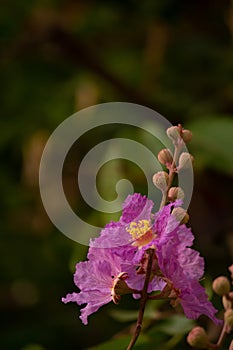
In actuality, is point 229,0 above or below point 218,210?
above

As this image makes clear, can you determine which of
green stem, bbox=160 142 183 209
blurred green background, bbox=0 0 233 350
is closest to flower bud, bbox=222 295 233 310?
green stem, bbox=160 142 183 209

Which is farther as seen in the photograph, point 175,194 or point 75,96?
point 75,96

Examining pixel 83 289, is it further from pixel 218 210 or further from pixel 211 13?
pixel 211 13

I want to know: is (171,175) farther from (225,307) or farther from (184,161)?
(225,307)

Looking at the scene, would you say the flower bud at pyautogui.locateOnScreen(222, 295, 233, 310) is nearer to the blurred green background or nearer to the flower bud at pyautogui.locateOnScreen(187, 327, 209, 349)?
the flower bud at pyautogui.locateOnScreen(187, 327, 209, 349)

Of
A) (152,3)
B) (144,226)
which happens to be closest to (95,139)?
(152,3)

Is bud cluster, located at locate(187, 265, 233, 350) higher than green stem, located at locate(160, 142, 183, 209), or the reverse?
green stem, located at locate(160, 142, 183, 209)

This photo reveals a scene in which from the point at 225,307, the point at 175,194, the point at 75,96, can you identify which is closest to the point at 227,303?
the point at 225,307

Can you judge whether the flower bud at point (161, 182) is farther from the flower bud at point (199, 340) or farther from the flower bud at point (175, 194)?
the flower bud at point (199, 340)
